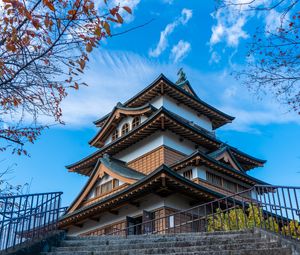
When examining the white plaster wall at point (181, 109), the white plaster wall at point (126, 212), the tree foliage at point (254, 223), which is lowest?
the tree foliage at point (254, 223)

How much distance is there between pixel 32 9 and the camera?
18.7ft

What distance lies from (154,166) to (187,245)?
526 inches

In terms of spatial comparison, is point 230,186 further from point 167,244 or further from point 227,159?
point 167,244

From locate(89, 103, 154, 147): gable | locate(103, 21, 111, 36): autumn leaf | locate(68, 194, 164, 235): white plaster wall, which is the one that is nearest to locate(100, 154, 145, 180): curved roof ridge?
locate(68, 194, 164, 235): white plaster wall

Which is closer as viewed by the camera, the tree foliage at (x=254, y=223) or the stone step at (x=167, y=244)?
the stone step at (x=167, y=244)

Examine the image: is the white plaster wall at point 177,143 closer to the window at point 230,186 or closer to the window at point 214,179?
the window at point 214,179

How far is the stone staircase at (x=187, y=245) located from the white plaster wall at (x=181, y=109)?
1598 cm

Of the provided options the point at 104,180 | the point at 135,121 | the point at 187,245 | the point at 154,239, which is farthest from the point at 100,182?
the point at 187,245

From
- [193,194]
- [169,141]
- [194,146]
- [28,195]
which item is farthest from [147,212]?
[28,195]

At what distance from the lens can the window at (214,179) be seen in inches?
774

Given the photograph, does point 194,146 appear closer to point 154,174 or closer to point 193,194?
point 193,194

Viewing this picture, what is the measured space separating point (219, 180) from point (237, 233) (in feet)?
41.3

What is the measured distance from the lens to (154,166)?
806 inches

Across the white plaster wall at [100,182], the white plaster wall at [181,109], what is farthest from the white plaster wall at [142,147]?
the white plaster wall at [181,109]
